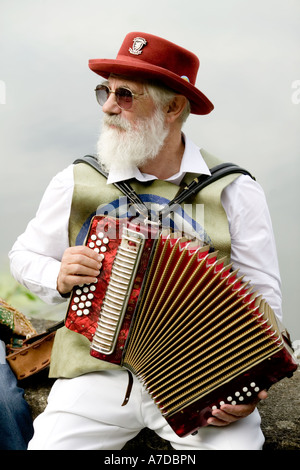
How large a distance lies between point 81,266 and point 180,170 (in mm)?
673

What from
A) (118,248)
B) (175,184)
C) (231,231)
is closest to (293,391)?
(231,231)

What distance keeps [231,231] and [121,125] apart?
0.64 metres

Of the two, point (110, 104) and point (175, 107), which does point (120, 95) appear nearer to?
point (110, 104)

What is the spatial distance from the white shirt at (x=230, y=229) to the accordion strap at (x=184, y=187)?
0.04 meters

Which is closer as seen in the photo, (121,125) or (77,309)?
(77,309)

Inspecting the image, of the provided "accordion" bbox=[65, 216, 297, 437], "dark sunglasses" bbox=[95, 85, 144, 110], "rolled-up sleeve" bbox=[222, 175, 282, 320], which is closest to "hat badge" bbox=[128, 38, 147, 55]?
"dark sunglasses" bbox=[95, 85, 144, 110]

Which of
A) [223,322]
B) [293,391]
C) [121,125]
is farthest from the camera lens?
[293,391]

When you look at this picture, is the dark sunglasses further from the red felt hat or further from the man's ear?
the man's ear

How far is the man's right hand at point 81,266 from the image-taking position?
7.27 ft

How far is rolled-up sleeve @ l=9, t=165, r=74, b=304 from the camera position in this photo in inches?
101

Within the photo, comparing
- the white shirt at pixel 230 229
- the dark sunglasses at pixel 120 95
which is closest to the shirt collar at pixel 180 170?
the white shirt at pixel 230 229

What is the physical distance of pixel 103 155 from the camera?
2.63m
